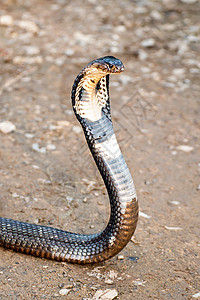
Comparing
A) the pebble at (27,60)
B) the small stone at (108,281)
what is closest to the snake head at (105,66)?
the small stone at (108,281)

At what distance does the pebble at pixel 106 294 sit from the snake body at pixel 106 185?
26cm

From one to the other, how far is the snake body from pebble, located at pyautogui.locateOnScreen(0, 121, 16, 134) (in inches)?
73.2

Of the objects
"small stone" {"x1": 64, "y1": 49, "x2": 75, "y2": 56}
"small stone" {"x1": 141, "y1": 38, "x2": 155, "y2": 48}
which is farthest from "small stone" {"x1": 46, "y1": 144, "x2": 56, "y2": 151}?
"small stone" {"x1": 141, "y1": 38, "x2": 155, "y2": 48}

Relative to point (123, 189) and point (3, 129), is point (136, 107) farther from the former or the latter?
point (123, 189)

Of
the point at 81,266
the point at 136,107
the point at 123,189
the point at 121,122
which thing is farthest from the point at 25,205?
the point at 136,107

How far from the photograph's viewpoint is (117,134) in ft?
16.3

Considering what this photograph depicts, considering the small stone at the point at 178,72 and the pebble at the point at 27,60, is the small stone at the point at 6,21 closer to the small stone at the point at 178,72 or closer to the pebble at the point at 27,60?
the pebble at the point at 27,60

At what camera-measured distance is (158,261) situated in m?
3.11

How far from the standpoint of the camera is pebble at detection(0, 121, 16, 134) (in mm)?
4725

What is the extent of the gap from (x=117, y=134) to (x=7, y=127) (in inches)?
49.2

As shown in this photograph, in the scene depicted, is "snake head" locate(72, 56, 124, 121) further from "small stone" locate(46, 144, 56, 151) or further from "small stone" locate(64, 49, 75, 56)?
"small stone" locate(64, 49, 75, 56)

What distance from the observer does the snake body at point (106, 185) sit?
8.74ft

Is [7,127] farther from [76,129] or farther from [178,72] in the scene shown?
[178,72]

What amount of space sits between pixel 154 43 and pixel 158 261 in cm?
478
